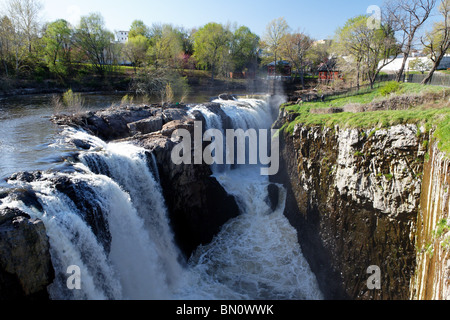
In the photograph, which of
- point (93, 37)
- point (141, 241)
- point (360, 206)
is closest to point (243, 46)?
point (93, 37)

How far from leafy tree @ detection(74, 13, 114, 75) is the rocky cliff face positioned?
129 feet

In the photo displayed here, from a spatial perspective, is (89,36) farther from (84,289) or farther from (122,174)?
(84,289)

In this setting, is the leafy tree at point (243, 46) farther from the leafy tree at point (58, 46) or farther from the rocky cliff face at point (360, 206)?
the rocky cliff face at point (360, 206)

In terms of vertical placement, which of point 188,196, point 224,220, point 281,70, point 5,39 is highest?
point 5,39

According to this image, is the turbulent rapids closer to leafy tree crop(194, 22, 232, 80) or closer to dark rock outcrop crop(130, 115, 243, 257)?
dark rock outcrop crop(130, 115, 243, 257)

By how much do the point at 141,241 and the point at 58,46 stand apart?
38.9 metres

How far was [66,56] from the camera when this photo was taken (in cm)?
3916

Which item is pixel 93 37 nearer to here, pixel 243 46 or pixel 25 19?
pixel 25 19

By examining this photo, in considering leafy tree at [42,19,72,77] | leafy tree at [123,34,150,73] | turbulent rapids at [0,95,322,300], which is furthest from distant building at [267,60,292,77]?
turbulent rapids at [0,95,322,300]

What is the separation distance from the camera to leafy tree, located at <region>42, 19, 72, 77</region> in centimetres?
3622

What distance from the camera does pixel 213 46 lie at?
48.5 m

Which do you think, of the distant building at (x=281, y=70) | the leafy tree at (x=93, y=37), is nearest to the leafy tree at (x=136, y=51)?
the leafy tree at (x=93, y=37)

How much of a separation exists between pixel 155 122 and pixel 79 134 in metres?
3.78
